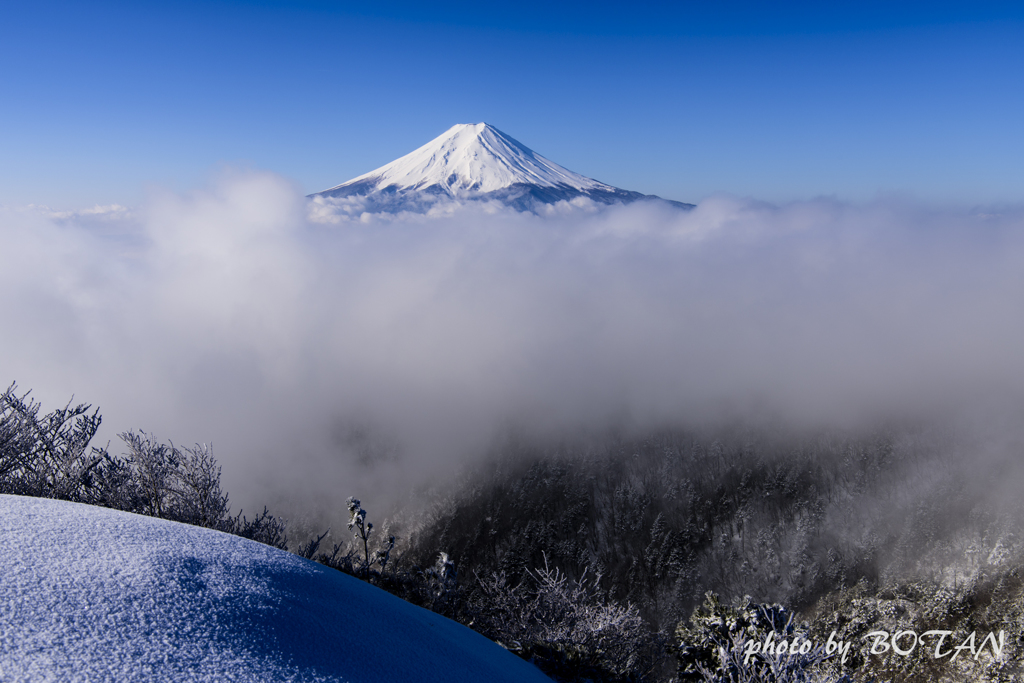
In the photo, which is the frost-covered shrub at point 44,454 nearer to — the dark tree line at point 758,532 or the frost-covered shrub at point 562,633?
the frost-covered shrub at point 562,633

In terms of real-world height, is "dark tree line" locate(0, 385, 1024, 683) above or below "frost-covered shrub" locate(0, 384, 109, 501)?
below

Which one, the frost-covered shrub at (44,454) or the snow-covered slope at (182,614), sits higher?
the snow-covered slope at (182,614)

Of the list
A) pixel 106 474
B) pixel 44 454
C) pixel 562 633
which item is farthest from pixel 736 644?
pixel 44 454

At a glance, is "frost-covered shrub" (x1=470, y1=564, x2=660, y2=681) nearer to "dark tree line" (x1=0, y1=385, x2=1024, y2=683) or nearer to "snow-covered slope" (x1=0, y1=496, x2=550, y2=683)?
"snow-covered slope" (x1=0, y1=496, x2=550, y2=683)

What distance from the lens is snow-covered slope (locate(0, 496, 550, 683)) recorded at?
23.0ft

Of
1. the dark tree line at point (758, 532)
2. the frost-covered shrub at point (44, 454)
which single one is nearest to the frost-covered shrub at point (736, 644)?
the dark tree line at point (758, 532)

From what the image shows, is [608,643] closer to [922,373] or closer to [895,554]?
[895,554]

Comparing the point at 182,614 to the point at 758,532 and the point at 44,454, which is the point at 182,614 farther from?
the point at 758,532

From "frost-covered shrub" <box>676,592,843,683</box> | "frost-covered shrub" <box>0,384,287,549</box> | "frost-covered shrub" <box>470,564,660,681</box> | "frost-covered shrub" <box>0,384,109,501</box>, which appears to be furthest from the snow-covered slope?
"frost-covered shrub" <box>0,384,109,501</box>

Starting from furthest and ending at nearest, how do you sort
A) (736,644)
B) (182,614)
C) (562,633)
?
(562,633), (736,644), (182,614)

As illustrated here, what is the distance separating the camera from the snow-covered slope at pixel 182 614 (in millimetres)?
7016

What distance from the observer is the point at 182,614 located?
8148 millimetres

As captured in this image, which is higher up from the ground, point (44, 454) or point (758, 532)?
point (44, 454)

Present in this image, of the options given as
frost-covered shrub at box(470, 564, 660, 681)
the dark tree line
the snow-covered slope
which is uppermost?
the snow-covered slope
